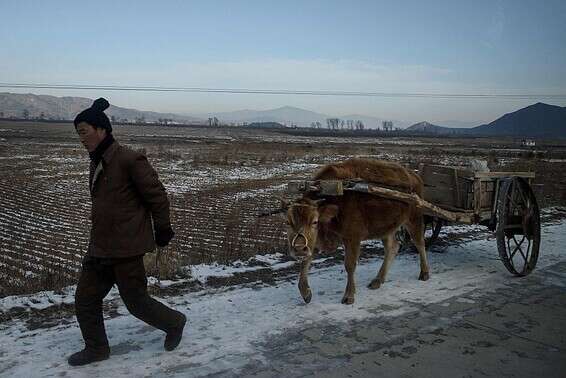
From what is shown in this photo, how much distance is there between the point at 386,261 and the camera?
21.6 ft

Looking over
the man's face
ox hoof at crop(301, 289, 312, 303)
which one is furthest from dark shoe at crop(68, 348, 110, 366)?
ox hoof at crop(301, 289, 312, 303)

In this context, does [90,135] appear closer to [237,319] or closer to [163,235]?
[163,235]

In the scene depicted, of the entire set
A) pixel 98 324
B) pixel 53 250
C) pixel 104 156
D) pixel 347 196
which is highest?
pixel 104 156

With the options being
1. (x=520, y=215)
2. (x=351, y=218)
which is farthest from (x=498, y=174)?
(x=351, y=218)

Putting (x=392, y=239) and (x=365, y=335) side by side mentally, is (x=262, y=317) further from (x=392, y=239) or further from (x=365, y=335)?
(x=392, y=239)

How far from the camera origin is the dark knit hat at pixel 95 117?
3.85m

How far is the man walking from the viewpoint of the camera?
12.9ft

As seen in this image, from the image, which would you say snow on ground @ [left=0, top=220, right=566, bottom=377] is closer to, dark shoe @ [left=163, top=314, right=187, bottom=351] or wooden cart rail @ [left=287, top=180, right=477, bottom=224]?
dark shoe @ [left=163, top=314, right=187, bottom=351]

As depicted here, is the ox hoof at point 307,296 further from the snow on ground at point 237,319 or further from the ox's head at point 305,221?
the ox's head at point 305,221

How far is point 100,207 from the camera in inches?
156

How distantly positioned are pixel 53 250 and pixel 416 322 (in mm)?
7033

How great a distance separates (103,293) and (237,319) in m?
1.53

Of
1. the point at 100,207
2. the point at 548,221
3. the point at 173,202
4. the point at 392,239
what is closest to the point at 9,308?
the point at 100,207

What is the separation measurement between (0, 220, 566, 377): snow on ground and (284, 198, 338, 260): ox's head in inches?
30.8
